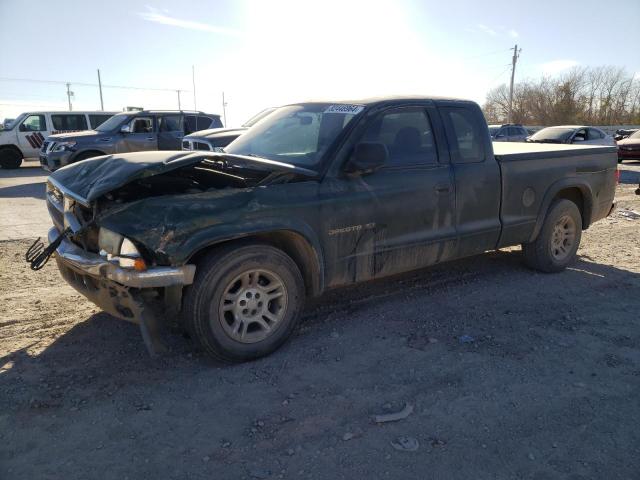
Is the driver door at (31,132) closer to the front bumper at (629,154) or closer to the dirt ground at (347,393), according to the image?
the dirt ground at (347,393)

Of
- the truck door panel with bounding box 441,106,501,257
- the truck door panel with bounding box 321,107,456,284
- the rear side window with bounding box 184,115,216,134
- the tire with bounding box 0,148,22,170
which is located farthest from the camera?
the tire with bounding box 0,148,22,170

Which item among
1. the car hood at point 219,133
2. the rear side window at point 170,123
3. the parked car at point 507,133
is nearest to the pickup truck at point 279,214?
the car hood at point 219,133

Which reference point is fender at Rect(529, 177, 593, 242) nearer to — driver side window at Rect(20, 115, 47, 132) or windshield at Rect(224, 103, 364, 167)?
windshield at Rect(224, 103, 364, 167)

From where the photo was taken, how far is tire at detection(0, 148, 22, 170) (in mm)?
18292

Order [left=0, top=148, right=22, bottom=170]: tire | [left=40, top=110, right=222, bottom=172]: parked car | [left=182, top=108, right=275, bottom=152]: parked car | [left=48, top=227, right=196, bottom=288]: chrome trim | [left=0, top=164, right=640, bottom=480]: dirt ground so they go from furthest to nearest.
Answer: [left=0, top=148, right=22, bottom=170]: tire
[left=40, top=110, right=222, bottom=172]: parked car
[left=182, top=108, right=275, bottom=152]: parked car
[left=48, top=227, right=196, bottom=288]: chrome trim
[left=0, top=164, right=640, bottom=480]: dirt ground

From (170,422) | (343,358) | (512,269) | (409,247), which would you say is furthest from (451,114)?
(170,422)

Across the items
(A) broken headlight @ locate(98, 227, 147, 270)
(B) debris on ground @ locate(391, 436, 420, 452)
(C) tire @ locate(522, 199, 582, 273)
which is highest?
(A) broken headlight @ locate(98, 227, 147, 270)

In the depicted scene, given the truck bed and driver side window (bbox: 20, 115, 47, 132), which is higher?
driver side window (bbox: 20, 115, 47, 132)

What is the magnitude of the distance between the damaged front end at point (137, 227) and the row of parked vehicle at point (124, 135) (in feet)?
11.2

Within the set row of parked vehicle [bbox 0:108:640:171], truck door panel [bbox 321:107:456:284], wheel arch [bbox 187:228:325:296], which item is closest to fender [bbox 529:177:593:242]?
truck door panel [bbox 321:107:456:284]

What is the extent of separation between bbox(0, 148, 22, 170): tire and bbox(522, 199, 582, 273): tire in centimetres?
1882

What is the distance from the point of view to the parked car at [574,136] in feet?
56.1

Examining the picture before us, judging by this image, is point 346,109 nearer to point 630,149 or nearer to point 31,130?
point 31,130

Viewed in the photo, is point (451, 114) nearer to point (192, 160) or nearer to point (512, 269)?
point (512, 269)
